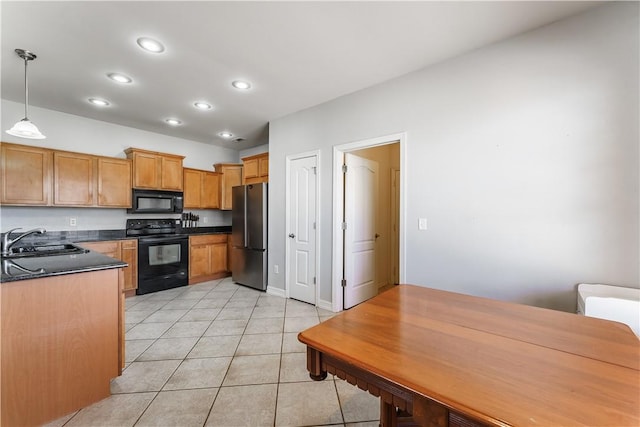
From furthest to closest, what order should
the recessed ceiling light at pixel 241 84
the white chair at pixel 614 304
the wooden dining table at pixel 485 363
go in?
the recessed ceiling light at pixel 241 84, the white chair at pixel 614 304, the wooden dining table at pixel 485 363

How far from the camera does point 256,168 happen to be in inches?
177

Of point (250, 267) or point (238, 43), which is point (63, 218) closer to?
point (250, 267)

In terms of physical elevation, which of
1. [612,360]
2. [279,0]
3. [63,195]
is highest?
[279,0]

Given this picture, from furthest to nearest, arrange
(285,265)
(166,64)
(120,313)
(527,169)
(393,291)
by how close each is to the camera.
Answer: (285,265) < (166,64) < (527,169) < (120,313) < (393,291)

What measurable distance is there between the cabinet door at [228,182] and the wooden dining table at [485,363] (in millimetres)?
4465

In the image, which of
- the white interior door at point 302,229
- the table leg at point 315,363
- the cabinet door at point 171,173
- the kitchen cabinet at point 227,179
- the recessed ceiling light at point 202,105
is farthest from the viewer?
the kitchen cabinet at point 227,179

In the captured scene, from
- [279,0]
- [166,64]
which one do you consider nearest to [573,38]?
[279,0]

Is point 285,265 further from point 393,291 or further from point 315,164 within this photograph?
point 393,291

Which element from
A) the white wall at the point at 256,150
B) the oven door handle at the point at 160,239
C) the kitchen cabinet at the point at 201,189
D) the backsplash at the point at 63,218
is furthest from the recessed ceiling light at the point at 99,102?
the white wall at the point at 256,150

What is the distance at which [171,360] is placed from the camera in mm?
2143

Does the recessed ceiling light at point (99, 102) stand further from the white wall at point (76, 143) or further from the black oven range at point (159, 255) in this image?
the black oven range at point (159, 255)

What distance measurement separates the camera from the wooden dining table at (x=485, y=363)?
0.62 metres

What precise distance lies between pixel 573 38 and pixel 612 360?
217 cm

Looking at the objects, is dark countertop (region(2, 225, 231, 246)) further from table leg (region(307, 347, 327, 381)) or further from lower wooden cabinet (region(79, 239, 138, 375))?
table leg (region(307, 347, 327, 381))
